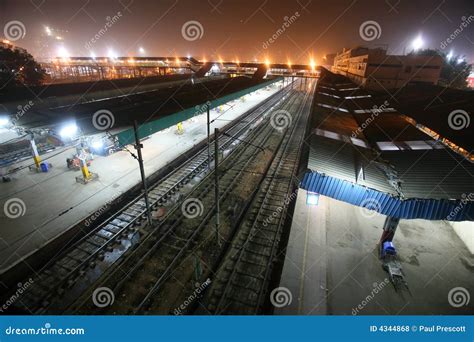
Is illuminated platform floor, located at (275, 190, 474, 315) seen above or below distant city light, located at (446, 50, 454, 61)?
below

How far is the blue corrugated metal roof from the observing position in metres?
9.45

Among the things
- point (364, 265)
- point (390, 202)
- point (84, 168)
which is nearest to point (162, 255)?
point (84, 168)

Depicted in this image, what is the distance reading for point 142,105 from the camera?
14.9 m

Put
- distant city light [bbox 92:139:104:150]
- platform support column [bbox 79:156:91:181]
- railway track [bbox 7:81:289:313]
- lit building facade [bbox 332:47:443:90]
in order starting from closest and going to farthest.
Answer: railway track [bbox 7:81:289:313] < distant city light [bbox 92:139:104:150] < platform support column [bbox 79:156:91:181] < lit building facade [bbox 332:47:443:90]

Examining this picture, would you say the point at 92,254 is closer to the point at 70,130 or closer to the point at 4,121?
the point at 70,130

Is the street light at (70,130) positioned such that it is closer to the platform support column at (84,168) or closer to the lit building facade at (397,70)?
the platform support column at (84,168)

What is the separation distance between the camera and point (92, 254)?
10.6 metres

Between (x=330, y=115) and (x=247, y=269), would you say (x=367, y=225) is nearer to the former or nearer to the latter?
(x=247, y=269)

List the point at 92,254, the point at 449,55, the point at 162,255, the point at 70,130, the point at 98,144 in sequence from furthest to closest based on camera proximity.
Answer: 1. the point at 449,55
2. the point at 98,144
3. the point at 70,130
4. the point at 162,255
5. the point at 92,254

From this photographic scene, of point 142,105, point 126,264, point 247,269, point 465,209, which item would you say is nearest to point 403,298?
point 465,209

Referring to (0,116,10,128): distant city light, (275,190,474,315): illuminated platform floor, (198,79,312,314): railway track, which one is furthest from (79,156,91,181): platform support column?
(275,190,474,315): illuminated platform floor

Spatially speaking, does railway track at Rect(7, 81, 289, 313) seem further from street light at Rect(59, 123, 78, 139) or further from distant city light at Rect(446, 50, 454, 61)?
distant city light at Rect(446, 50, 454, 61)

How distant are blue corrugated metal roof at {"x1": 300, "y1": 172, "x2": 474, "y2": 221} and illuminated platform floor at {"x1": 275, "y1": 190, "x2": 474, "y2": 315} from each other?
129 inches

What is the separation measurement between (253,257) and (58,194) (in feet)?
41.1
